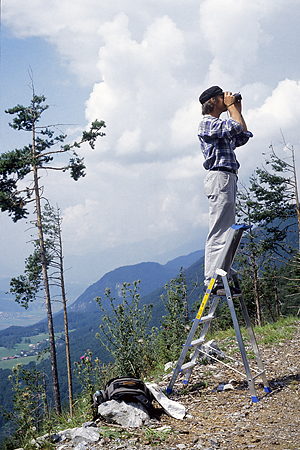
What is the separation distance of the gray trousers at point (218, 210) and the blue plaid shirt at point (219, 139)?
14 centimetres

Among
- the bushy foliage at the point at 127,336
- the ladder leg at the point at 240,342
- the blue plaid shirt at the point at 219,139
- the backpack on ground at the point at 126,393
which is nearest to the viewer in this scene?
the backpack on ground at the point at 126,393

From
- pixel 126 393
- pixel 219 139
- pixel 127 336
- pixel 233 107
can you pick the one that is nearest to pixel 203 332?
pixel 126 393

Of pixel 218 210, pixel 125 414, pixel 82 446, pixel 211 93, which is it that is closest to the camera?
pixel 82 446

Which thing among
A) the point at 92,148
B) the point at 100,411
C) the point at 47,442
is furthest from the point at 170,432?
the point at 92,148

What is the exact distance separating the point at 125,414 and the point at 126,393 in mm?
196

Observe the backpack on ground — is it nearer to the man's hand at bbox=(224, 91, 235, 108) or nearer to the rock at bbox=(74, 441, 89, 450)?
the rock at bbox=(74, 441, 89, 450)

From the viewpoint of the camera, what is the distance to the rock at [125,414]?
3.38m

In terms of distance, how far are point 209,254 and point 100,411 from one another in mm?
2121

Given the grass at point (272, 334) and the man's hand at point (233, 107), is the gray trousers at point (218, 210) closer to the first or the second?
the man's hand at point (233, 107)

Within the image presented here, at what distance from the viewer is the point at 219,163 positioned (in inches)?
154

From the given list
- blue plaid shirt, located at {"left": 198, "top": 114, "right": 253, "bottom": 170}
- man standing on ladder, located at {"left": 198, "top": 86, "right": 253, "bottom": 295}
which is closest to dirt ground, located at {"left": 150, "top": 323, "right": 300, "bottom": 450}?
man standing on ladder, located at {"left": 198, "top": 86, "right": 253, "bottom": 295}

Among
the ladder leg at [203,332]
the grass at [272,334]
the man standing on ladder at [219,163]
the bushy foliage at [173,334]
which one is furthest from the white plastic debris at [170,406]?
the grass at [272,334]

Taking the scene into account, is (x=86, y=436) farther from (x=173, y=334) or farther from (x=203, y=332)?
(x=173, y=334)

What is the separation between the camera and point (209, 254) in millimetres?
4035
